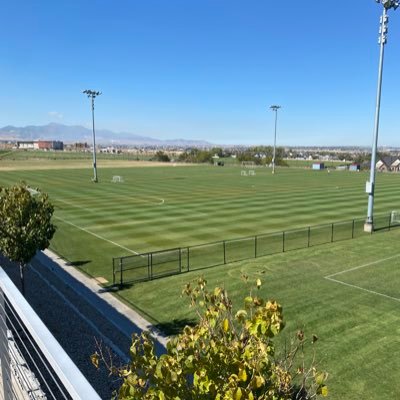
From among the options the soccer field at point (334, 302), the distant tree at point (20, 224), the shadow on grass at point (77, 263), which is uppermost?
the distant tree at point (20, 224)

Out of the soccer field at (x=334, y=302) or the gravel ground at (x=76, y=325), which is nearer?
the gravel ground at (x=76, y=325)

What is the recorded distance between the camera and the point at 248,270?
21.9 meters

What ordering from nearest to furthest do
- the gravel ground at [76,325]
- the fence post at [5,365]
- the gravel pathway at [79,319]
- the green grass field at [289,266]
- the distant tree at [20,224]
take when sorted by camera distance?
the fence post at [5,365]
the gravel ground at [76,325]
the gravel pathway at [79,319]
the green grass field at [289,266]
the distant tree at [20,224]

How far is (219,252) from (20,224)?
1416 cm

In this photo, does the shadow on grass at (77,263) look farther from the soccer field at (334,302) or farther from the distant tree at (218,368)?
the distant tree at (218,368)

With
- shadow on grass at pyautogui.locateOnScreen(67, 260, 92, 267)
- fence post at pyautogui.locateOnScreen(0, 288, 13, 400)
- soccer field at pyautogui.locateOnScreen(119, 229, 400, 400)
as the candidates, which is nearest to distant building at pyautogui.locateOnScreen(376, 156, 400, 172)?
soccer field at pyautogui.locateOnScreen(119, 229, 400, 400)

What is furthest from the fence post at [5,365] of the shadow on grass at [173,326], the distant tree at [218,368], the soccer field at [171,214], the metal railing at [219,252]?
the soccer field at [171,214]

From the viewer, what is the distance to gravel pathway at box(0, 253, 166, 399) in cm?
1213

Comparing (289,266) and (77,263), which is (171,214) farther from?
(289,266)

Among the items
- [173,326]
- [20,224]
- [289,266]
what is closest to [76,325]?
[173,326]

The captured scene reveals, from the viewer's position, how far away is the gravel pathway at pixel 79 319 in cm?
1213

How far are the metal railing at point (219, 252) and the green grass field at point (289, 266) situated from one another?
3.40 feet

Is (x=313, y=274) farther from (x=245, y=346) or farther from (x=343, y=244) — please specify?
(x=245, y=346)

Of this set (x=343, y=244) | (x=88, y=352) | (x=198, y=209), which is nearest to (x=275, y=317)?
(x=88, y=352)
